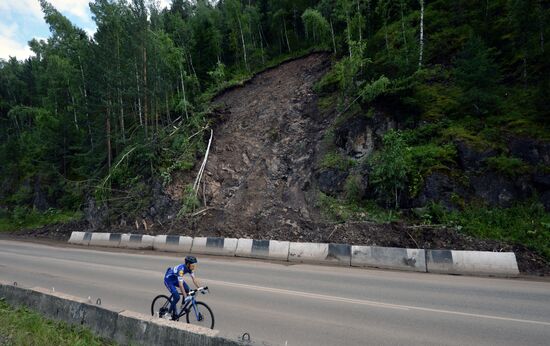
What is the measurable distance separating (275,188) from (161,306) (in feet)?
38.3

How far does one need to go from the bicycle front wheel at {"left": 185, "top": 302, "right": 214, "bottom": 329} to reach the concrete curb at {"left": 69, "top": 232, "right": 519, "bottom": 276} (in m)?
6.90

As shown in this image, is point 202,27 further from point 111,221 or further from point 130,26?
point 111,221

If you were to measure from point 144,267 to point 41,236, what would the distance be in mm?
16901

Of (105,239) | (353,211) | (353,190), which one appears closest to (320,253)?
(353,211)

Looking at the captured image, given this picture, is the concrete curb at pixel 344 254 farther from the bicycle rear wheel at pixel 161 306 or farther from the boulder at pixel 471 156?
the bicycle rear wheel at pixel 161 306

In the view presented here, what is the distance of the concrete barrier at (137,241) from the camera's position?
57.9ft

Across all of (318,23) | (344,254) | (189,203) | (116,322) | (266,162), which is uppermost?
(318,23)

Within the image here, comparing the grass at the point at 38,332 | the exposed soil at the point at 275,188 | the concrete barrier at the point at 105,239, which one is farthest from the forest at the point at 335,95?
the grass at the point at 38,332

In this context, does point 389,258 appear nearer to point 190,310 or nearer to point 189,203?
point 190,310

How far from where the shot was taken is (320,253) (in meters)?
13.3

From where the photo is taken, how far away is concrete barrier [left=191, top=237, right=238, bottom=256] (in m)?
15.3

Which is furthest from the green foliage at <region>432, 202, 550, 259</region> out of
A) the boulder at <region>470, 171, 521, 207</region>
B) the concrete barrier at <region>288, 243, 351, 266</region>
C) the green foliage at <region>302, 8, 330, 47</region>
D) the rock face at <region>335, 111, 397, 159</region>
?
A: the green foliage at <region>302, 8, 330, 47</region>

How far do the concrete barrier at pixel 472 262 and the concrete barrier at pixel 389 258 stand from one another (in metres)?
0.30

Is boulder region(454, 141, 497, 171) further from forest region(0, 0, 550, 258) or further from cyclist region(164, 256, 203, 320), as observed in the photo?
cyclist region(164, 256, 203, 320)
